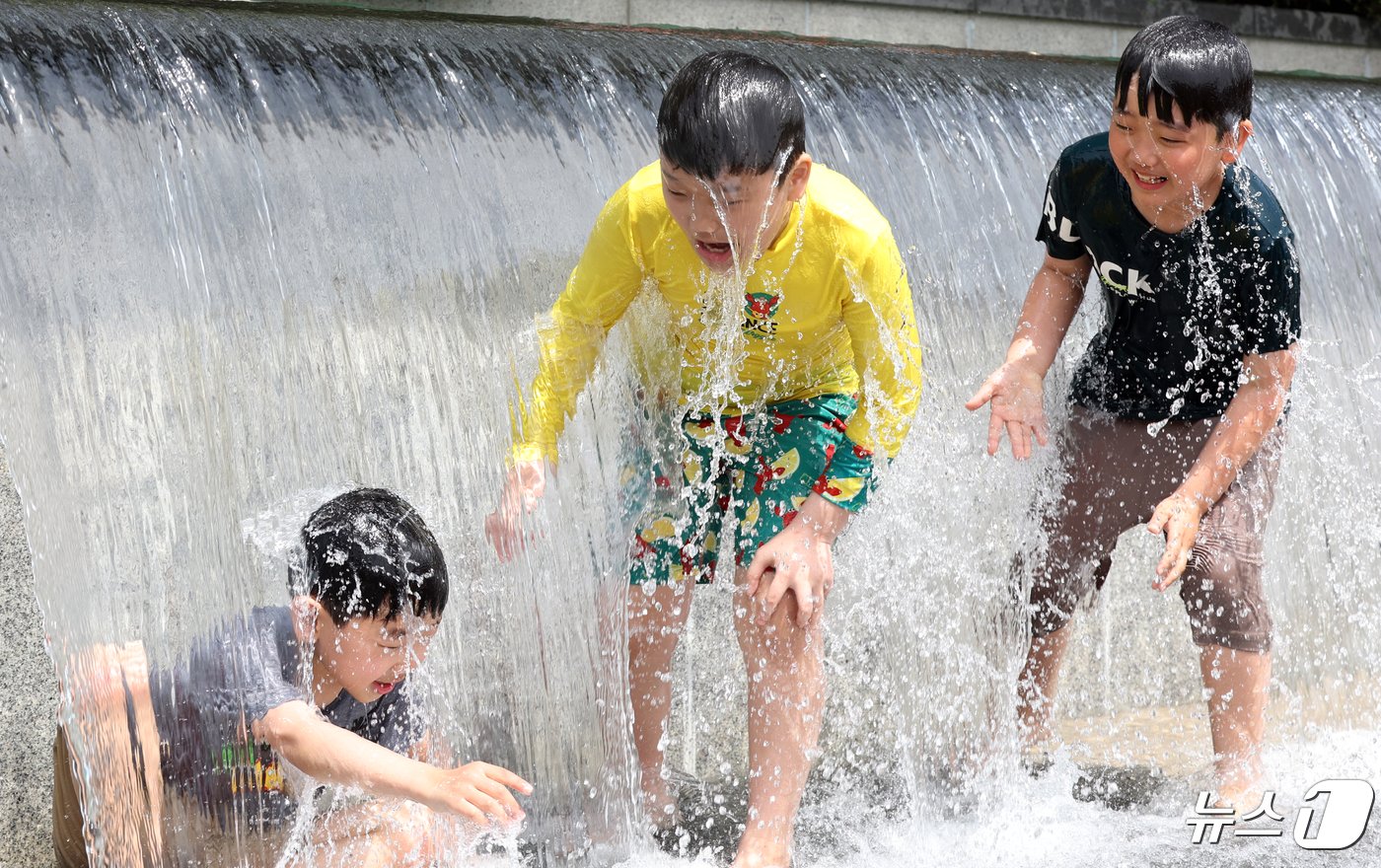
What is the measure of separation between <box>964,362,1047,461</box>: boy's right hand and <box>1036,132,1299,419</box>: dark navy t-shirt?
0.29 meters

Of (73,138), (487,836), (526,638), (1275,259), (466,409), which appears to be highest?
(73,138)

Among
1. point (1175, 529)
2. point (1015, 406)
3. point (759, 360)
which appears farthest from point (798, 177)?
point (1175, 529)

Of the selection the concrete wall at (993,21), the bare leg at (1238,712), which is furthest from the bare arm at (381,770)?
the concrete wall at (993,21)

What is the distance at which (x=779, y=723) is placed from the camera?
2543 mm

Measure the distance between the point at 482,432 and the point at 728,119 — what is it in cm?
110

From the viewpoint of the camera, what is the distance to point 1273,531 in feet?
12.9

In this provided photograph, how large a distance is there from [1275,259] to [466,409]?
154 cm

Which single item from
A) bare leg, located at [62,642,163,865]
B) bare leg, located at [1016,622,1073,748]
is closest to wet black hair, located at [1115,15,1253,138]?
bare leg, located at [1016,622,1073,748]

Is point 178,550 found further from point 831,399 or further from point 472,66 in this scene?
point 472,66

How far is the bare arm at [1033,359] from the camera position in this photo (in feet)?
8.45

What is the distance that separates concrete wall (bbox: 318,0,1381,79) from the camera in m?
5.55

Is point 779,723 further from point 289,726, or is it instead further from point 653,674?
point 289,726

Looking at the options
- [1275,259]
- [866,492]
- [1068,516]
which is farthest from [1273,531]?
[866,492]

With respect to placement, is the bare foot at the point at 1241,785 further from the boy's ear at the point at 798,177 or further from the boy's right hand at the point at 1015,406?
the boy's ear at the point at 798,177
